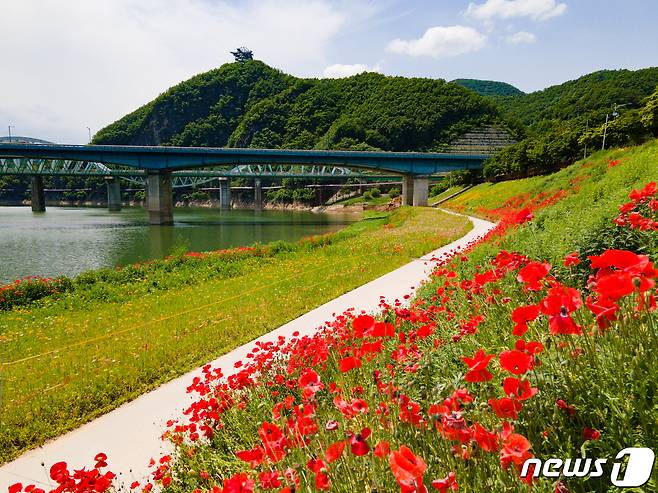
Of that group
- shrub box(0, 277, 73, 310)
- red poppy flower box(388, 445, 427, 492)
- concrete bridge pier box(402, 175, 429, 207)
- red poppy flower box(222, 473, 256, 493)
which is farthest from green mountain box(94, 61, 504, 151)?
red poppy flower box(388, 445, 427, 492)

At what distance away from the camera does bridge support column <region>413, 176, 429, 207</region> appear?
67.6m

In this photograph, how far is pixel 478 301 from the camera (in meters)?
5.18

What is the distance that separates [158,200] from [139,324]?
58.6 m

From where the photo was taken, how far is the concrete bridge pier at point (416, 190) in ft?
→ 221

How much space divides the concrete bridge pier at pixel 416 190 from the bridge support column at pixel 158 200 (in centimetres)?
3997

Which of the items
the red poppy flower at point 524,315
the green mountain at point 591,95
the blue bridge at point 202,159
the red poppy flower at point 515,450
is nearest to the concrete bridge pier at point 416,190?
the blue bridge at point 202,159

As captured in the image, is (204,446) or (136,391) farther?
(136,391)

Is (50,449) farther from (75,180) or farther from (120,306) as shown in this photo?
(75,180)

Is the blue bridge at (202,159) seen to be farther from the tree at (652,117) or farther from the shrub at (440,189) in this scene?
the tree at (652,117)

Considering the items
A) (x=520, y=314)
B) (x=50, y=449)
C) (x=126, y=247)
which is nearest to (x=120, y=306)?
(x=50, y=449)

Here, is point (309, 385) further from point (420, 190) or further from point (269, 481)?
point (420, 190)

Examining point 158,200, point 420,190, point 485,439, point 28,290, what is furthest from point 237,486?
point 420,190

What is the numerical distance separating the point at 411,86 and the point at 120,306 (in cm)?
15326

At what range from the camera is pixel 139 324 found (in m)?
10.5
